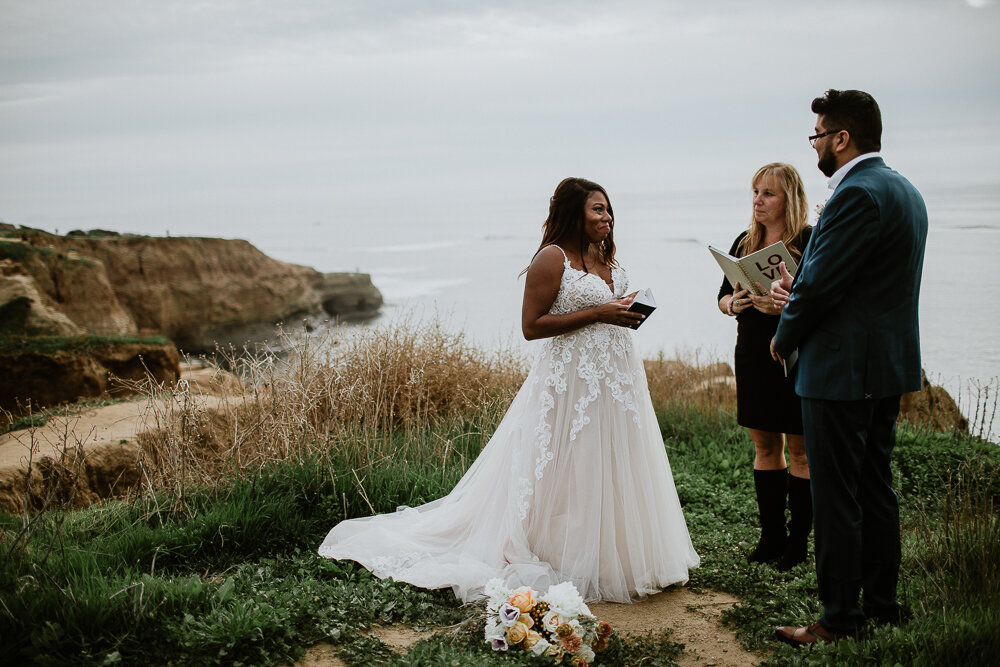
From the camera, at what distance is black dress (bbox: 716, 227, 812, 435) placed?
14.6 ft

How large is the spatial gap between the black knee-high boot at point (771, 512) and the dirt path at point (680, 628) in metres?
0.56

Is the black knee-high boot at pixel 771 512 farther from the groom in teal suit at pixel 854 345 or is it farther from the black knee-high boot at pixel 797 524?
the groom in teal suit at pixel 854 345

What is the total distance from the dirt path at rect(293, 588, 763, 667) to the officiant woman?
0.72 m

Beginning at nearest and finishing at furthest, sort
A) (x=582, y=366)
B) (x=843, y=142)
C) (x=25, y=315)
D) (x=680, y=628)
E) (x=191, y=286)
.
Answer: (x=843, y=142) < (x=680, y=628) < (x=582, y=366) < (x=25, y=315) < (x=191, y=286)

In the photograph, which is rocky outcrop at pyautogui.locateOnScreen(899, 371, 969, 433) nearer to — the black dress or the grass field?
the grass field

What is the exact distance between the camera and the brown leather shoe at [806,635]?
3.52 m

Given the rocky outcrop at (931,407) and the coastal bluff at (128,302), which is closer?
the rocky outcrop at (931,407)

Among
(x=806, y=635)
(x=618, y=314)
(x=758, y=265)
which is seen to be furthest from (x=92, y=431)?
(x=806, y=635)

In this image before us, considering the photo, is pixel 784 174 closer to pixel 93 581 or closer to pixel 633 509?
pixel 633 509

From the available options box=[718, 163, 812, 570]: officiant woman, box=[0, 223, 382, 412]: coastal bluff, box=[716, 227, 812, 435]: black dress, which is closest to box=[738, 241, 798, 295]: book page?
box=[718, 163, 812, 570]: officiant woman

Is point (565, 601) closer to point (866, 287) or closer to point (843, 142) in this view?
point (866, 287)

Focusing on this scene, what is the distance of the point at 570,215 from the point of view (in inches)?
180

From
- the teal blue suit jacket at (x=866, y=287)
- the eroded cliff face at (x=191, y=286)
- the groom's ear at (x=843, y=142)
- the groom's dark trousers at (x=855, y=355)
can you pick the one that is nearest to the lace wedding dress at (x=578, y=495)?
the groom's dark trousers at (x=855, y=355)

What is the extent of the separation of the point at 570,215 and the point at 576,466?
1563 mm
